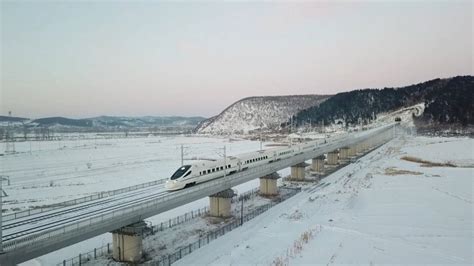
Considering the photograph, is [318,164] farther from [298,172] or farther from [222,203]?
[222,203]

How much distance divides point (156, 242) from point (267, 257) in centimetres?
985

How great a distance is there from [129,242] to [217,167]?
45.2 ft

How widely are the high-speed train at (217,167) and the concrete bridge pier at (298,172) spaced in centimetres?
273

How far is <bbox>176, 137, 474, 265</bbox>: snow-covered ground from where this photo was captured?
23.8 m

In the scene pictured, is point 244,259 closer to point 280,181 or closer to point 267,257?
point 267,257

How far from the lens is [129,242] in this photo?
25094mm

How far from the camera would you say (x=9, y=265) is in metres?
17.0

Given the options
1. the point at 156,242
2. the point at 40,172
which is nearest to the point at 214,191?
the point at 156,242

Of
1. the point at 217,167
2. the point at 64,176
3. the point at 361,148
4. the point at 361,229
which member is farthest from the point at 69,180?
the point at 361,148

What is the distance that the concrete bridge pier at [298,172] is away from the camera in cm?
5878

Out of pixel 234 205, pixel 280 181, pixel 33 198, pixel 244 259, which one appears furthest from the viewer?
pixel 280 181

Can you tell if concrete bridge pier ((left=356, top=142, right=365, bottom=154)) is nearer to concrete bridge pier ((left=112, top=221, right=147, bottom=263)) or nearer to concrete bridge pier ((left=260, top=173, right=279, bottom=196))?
concrete bridge pier ((left=260, top=173, right=279, bottom=196))

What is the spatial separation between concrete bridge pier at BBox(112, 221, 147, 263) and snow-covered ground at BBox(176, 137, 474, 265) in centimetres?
320

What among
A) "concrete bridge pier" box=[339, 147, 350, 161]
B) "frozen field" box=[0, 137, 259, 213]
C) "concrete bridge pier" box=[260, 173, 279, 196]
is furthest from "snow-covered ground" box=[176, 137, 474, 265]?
"concrete bridge pier" box=[339, 147, 350, 161]
